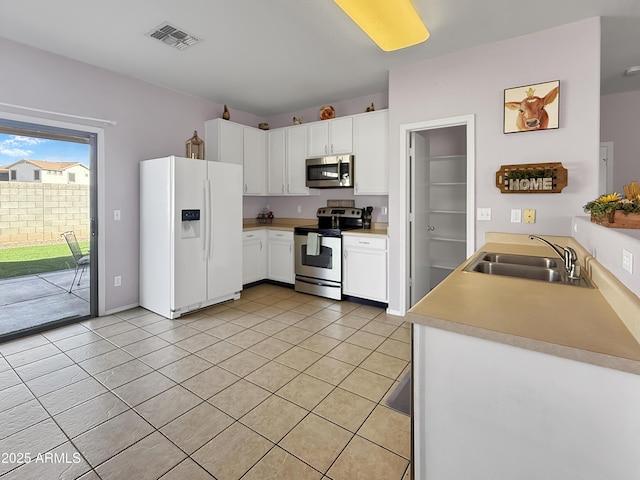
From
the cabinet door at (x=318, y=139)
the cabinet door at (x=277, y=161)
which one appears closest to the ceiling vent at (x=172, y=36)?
the cabinet door at (x=318, y=139)

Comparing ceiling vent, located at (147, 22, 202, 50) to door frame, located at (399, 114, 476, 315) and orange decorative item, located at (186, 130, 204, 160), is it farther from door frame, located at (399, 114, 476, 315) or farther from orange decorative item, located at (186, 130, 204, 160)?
door frame, located at (399, 114, 476, 315)

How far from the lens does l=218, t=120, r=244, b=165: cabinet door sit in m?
4.45

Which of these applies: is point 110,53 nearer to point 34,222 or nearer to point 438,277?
point 34,222

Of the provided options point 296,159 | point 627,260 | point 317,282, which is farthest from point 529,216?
point 296,159

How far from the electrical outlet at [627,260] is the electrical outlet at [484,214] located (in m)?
1.90

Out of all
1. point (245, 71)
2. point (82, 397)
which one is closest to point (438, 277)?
point (245, 71)

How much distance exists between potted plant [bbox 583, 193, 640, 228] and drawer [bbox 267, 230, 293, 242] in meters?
3.57

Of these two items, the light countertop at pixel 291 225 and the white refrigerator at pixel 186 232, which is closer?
the white refrigerator at pixel 186 232

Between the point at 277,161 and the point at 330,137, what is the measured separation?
1.01m

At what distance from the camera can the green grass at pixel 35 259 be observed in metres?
3.02

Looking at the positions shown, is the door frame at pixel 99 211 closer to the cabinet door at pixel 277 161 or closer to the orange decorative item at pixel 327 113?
the cabinet door at pixel 277 161

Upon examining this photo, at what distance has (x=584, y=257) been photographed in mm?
1885

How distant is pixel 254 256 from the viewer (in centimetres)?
480

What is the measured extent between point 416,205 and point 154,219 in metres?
2.87
